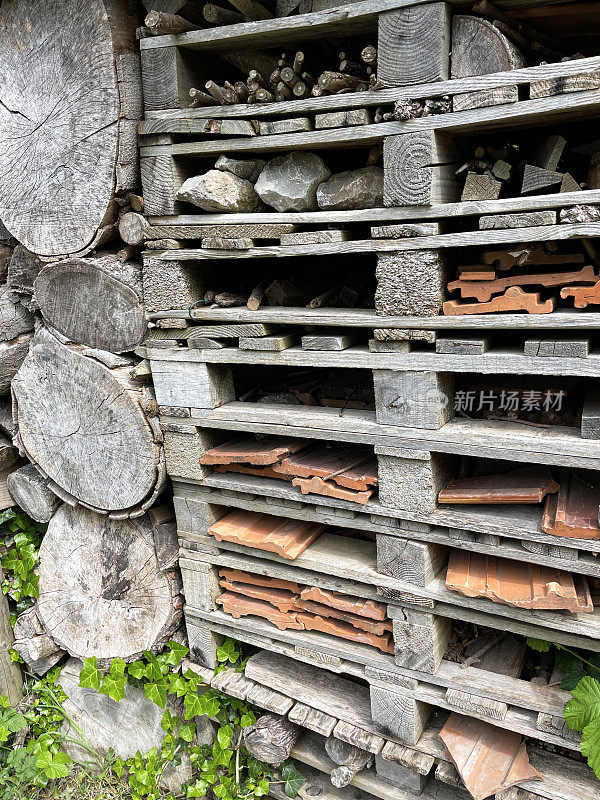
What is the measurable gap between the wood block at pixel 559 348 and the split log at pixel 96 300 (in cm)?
203

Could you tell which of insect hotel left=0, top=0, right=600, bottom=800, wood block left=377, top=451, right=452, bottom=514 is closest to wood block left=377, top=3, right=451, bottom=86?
insect hotel left=0, top=0, right=600, bottom=800

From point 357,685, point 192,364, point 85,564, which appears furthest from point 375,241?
point 85,564

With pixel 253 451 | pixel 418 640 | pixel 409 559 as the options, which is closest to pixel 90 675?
pixel 253 451

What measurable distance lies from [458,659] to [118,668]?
6.92ft

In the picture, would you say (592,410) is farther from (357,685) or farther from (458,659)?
(357,685)

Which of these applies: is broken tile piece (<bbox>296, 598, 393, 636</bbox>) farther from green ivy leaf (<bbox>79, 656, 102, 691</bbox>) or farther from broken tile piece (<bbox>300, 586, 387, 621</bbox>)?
green ivy leaf (<bbox>79, 656, 102, 691</bbox>)

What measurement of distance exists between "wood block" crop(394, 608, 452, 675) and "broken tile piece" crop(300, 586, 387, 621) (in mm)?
118

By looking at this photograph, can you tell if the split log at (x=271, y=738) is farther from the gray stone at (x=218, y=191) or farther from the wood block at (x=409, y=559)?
the gray stone at (x=218, y=191)

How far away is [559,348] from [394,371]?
693 mm

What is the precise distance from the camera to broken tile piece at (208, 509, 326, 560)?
3230 mm

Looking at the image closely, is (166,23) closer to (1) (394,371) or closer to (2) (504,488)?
(1) (394,371)

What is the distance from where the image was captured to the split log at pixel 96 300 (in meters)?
3.28

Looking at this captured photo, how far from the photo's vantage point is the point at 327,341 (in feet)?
9.29

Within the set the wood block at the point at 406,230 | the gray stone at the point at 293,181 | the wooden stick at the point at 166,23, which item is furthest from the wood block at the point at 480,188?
the wooden stick at the point at 166,23
